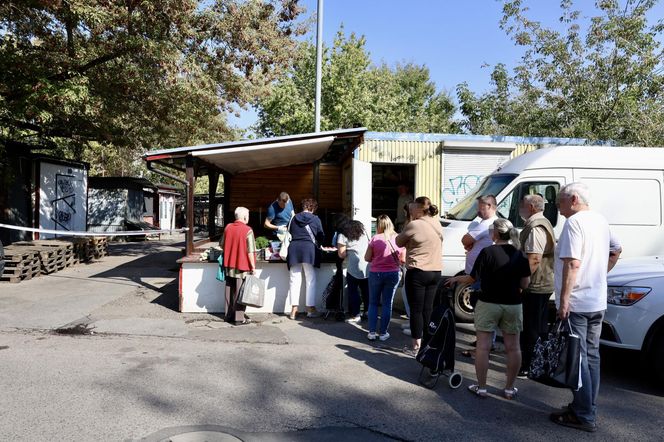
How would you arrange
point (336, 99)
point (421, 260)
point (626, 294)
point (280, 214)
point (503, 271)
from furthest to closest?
1. point (336, 99)
2. point (280, 214)
3. point (421, 260)
4. point (626, 294)
5. point (503, 271)

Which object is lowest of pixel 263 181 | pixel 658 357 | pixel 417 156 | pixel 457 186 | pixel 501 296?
pixel 658 357

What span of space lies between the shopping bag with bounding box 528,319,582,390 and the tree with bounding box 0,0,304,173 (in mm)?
10090

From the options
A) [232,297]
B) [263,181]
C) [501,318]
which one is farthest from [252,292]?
[263,181]

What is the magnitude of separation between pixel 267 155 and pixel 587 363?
761 cm

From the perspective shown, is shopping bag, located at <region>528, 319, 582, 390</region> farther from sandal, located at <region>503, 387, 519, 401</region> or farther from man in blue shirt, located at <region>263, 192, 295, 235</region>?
man in blue shirt, located at <region>263, 192, 295, 235</region>

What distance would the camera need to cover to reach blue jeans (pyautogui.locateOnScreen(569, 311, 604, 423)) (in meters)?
3.77

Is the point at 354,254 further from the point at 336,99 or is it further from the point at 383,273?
the point at 336,99

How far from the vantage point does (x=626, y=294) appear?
15.9ft

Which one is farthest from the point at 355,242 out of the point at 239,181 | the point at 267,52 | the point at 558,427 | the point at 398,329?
the point at 267,52

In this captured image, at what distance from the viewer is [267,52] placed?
1379 centimetres

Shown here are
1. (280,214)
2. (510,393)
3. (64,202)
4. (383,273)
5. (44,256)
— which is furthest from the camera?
(64,202)

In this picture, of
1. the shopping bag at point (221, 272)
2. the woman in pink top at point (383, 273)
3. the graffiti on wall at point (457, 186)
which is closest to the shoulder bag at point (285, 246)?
the shopping bag at point (221, 272)

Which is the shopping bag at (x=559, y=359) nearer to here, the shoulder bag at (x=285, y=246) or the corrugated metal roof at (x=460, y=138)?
the shoulder bag at (x=285, y=246)

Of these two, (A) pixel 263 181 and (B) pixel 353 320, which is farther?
(A) pixel 263 181
